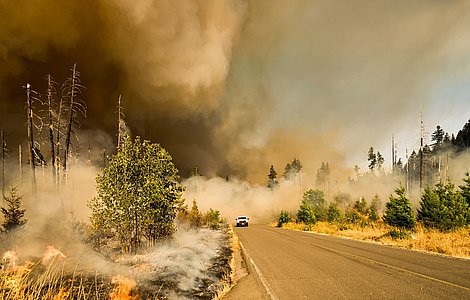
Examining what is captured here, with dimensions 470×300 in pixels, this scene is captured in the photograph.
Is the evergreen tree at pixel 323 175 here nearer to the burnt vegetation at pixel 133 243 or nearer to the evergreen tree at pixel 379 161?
the evergreen tree at pixel 379 161

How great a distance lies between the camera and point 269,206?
106875mm

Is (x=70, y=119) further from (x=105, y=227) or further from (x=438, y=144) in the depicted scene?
(x=438, y=144)

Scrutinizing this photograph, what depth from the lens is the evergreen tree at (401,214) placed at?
25125 millimetres

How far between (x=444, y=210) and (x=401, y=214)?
3085mm

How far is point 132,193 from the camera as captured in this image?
13.0 meters

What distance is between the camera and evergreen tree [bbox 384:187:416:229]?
2512cm

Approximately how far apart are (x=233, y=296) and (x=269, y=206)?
10164 cm

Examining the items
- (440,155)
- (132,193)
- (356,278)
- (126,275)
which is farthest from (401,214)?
(440,155)

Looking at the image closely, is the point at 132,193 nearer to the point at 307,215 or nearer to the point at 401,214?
the point at 401,214

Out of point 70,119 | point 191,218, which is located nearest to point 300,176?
point 191,218

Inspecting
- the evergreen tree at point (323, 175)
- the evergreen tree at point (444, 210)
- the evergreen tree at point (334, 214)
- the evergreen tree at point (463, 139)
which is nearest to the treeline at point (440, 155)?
the evergreen tree at point (463, 139)


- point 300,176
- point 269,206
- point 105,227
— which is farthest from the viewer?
point 300,176

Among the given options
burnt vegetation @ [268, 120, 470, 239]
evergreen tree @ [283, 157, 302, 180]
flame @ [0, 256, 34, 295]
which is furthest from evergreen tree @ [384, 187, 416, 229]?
evergreen tree @ [283, 157, 302, 180]

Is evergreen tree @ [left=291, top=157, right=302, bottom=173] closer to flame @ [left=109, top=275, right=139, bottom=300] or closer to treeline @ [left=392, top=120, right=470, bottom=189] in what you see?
treeline @ [left=392, top=120, right=470, bottom=189]
